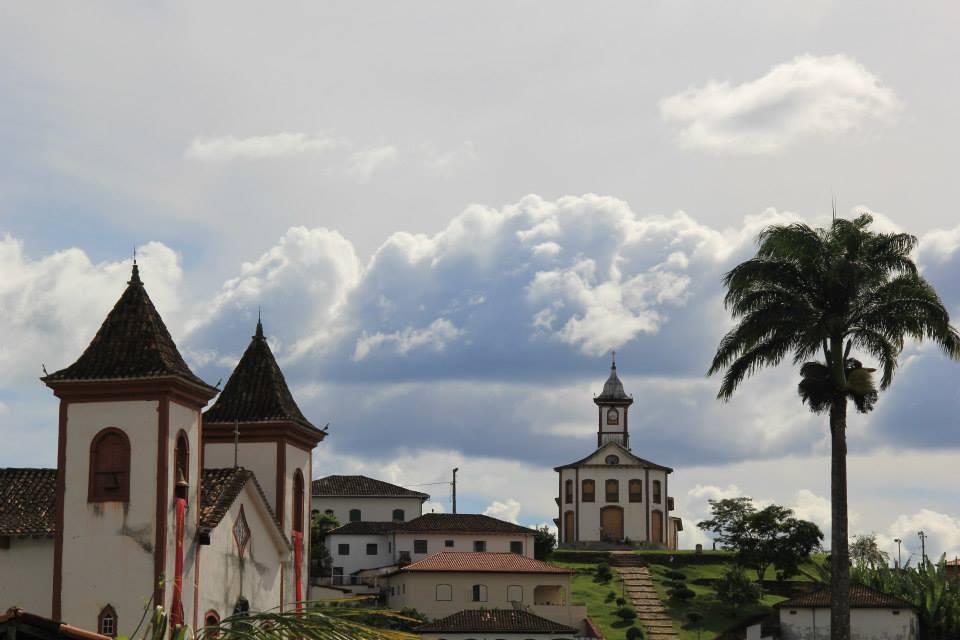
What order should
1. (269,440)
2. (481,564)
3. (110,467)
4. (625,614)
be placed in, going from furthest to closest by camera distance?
(481,564) → (625,614) → (269,440) → (110,467)

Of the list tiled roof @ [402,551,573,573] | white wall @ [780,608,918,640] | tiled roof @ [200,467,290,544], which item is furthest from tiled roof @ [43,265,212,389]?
tiled roof @ [402,551,573,573]

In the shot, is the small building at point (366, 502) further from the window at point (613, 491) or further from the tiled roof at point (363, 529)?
the window at point (613, 491)

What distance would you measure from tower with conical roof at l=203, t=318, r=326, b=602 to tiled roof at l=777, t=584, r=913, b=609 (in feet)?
156

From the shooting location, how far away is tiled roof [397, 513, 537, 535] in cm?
11294

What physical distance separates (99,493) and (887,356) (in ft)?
71.9

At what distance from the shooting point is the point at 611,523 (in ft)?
423

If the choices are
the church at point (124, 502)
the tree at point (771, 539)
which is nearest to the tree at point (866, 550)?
the tree at point (771, 539)

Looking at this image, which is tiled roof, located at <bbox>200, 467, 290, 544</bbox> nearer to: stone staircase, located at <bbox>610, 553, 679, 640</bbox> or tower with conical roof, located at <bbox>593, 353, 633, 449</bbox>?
stone staircase, located at <bbox>610, 553, 679, 640</bbox>

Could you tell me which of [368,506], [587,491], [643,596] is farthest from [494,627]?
[587,491]

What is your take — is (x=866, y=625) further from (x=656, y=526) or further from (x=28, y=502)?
(x=28, y=502)

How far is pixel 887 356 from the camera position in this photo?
43.5 meters

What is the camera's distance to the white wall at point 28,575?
38.2 metres

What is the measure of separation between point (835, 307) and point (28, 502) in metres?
22.4

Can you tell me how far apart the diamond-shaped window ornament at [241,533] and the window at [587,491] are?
88005 millimetres
